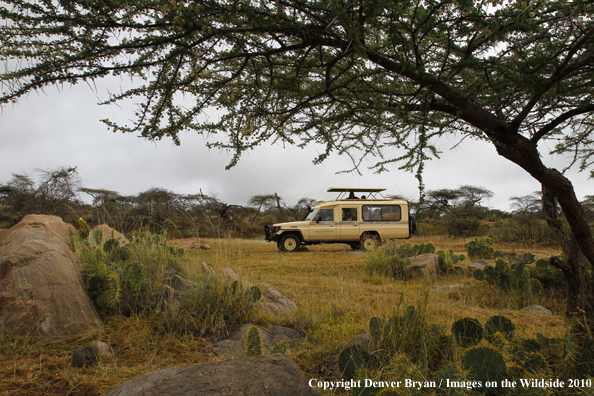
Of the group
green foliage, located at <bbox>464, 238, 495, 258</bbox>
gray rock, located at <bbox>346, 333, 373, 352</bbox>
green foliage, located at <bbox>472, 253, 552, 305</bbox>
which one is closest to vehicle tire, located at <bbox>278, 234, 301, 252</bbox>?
green foliage, located at <bbox>464, 238, 495, 258</bbox>

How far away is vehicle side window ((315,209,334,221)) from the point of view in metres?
13.5

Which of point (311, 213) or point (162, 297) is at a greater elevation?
point (311, 213)

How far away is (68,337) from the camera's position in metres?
3.25

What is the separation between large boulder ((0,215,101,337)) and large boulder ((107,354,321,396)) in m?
1.71

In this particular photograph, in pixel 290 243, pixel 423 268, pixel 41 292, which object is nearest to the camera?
pixel 41 292

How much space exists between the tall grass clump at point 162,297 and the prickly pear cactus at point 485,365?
2239 mm

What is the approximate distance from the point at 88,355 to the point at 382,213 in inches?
477

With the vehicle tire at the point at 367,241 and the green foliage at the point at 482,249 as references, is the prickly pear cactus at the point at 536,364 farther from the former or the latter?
the vehicle tire at the point at 367,241

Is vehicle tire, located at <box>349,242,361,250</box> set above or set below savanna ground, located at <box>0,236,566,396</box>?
above

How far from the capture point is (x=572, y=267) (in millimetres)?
4004

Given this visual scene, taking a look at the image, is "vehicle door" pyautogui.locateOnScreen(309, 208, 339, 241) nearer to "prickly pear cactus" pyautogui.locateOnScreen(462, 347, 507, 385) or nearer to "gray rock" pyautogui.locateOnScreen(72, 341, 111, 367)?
"gray rock" pyautogui.locateOnScreen(72, 341, 111, 367)

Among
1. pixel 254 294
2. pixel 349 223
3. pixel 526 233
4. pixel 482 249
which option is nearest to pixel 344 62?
pixel 254 294

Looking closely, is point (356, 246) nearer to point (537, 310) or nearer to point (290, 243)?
point (290, 243)

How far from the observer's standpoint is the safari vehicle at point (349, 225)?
12930 millimetres
